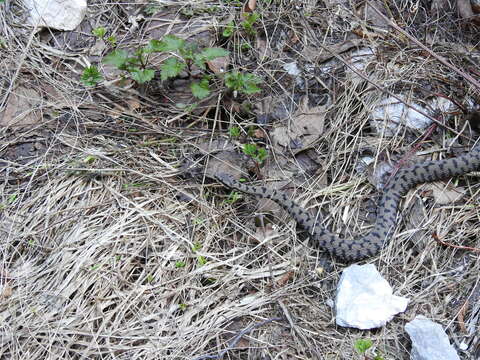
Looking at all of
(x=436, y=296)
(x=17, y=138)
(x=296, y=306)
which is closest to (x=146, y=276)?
(x=296, y=306)

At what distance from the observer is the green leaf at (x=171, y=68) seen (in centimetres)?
543

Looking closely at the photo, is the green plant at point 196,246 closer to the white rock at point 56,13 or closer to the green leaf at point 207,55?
the green leaf at point 207,55

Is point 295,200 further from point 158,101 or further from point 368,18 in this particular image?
point 368,18

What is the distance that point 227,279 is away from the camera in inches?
189

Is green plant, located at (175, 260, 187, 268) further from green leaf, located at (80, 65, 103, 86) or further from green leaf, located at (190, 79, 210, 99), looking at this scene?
green leaf, located at (80, 65, 103, 86)

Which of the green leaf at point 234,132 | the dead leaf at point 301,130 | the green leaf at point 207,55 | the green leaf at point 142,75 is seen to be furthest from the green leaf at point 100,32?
the dead leaf at point 301,130

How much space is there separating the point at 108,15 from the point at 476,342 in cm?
500

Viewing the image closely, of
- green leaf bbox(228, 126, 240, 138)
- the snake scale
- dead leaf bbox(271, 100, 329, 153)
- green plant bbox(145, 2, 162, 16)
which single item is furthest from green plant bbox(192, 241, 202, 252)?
green plant bbox(145, 2, 162, 16)

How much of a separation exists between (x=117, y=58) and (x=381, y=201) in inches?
119

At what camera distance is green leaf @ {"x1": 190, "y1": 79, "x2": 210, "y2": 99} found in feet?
18.0

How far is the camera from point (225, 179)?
17.6 ft

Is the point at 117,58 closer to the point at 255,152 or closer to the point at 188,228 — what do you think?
the point at 255,152

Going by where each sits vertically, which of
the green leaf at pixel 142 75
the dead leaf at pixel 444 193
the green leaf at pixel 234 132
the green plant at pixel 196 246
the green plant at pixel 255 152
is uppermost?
the green leaf at pixel 142 75

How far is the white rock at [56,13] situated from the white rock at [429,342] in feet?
15.4
